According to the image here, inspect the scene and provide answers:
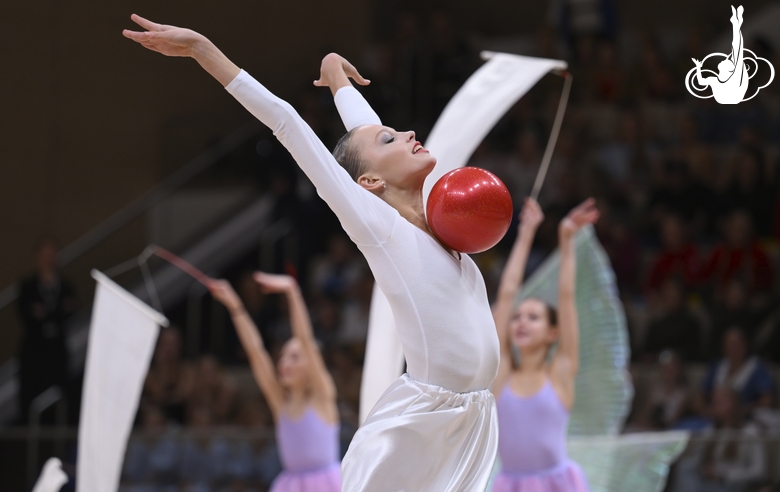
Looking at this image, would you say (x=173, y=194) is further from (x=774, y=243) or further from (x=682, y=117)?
(x=774, y=243)

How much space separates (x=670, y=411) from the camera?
229 inches

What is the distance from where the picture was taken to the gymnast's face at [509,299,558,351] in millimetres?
4320

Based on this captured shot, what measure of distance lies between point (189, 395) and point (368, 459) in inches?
194

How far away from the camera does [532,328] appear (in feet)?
14.2

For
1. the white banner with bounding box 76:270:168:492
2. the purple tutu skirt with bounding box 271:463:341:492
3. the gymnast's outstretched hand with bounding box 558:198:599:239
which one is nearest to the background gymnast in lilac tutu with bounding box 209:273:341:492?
the purple tutu skirt with bounding box 271:463:341:492

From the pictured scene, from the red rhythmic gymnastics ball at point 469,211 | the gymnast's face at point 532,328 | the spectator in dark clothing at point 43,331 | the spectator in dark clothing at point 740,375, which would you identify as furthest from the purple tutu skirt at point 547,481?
the spectator in dark clothing at point 43,331

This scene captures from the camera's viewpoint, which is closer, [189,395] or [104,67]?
[189,395]

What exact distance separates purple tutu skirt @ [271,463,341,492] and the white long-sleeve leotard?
266 centimetres

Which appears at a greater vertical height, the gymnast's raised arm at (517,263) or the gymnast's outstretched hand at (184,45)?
the gymnast's outstretched hand at (184,45)

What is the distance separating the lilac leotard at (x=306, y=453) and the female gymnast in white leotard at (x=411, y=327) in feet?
8.68

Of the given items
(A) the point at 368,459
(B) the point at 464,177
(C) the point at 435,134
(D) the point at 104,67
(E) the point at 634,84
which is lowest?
(A) the point at 368,459

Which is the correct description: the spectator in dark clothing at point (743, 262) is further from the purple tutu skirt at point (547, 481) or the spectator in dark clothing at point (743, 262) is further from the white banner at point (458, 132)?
the white banner at point (458, 132)

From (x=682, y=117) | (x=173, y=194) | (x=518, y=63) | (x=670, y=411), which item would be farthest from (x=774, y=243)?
(x=173, y=194)

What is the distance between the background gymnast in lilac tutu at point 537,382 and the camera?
3.90 metres
